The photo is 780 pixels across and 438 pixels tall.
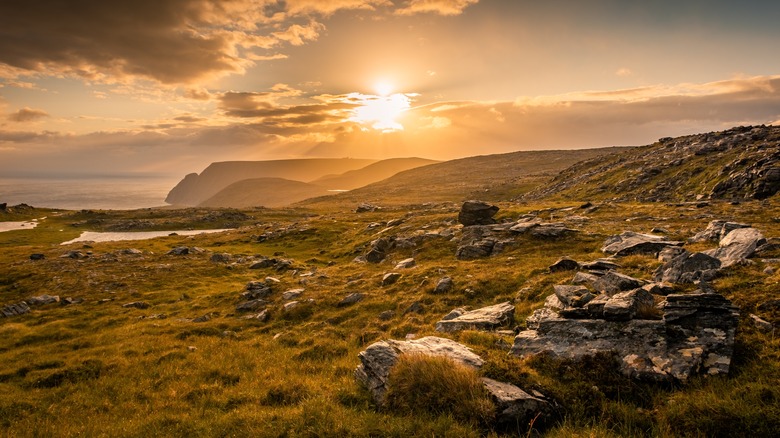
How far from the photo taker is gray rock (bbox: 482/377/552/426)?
8320mm

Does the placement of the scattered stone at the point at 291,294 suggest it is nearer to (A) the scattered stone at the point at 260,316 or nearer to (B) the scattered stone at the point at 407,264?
(A) the scattered stone at the point at 260,316

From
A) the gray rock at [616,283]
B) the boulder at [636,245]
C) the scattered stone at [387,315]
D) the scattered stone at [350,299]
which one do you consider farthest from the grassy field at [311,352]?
the gray rock at [616,283]

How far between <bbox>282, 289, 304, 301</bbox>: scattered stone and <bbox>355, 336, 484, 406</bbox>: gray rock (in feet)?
52.3

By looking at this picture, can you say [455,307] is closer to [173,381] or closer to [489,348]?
[489,348]

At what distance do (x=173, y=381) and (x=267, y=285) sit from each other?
1562 cm

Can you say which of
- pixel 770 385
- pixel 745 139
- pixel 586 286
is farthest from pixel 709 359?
pixel 745 139

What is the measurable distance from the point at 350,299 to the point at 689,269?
1837cm

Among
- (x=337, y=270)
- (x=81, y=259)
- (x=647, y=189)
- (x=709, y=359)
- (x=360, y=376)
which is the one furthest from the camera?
(x=647, y=189)

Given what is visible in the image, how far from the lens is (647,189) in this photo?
69812 millimetres

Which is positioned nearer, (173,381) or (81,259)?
(173,381)

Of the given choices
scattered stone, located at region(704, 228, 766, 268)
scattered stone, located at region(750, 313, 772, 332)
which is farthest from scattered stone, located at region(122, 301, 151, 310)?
scattered stone, located at region(704, 228, 766, 268)

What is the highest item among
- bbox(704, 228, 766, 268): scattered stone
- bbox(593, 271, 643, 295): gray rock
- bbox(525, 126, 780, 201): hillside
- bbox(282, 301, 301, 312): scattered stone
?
bbox(525, 126, 780, 201): hillside

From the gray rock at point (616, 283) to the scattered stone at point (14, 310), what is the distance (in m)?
39.8

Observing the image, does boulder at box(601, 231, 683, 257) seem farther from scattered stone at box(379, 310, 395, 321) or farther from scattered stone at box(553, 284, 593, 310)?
scattered stone at box(379, 310, 395, 321)
